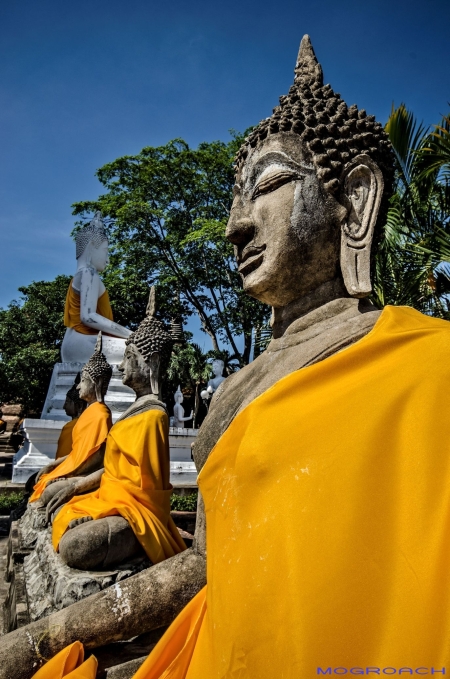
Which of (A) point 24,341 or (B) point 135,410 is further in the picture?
(A) point 24,341

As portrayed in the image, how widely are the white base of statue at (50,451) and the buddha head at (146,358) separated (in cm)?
494

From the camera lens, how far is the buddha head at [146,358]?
528 cm

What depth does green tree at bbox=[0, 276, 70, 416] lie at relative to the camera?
2184cm

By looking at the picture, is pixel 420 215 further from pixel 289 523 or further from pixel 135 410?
pixel 289 523

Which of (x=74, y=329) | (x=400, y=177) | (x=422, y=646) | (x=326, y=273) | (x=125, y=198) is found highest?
(x=125, y=198)

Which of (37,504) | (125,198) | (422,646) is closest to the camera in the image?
(422,646)

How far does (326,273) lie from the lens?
6.40 feet

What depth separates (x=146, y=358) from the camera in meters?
5.32

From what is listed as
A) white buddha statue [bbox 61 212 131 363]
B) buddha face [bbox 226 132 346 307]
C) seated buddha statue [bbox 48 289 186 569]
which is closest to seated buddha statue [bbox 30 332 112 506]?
seated buddha statue [bbox 48 289 186 569]

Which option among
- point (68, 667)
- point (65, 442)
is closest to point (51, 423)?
point (65, 442)

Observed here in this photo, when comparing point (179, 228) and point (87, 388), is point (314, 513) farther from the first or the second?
point (179, 228)

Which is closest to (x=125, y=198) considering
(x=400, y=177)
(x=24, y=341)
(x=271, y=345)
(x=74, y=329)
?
(x=24, y=341)

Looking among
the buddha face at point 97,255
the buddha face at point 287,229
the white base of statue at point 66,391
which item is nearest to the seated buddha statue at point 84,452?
the buddha face at point 287,229

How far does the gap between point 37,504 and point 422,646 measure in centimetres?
565
